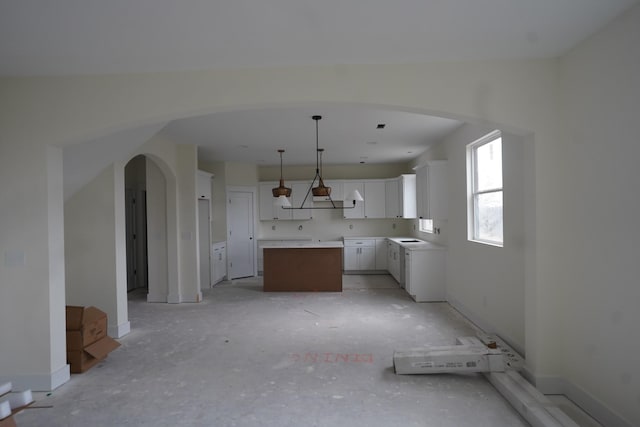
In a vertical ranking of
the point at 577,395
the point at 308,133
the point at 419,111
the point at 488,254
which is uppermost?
the point at 308,133

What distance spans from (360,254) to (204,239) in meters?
3.54

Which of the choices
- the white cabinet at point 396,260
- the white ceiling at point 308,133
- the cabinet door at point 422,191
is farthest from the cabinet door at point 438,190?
the white cabinet at point 396,260

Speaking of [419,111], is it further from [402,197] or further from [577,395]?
[402,197]

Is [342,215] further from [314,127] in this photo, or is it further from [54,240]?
[54,240]

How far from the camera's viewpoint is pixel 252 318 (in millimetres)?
5250

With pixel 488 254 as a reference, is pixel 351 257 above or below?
below

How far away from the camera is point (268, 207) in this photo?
895 cm

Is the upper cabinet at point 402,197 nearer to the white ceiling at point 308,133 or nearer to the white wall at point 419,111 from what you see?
the white ceiling at point 308,133

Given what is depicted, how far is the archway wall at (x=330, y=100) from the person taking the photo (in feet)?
9.53

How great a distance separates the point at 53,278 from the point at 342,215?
6661 millimetres

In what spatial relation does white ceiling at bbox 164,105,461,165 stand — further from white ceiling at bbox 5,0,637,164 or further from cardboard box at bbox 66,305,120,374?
cardboard box at bbox 66,305,120,374

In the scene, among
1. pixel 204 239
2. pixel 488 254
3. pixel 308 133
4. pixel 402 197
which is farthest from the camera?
pixel 402 197

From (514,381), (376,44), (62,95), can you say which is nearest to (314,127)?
(376,44)

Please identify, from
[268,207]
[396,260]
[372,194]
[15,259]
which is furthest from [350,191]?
[15,259]
